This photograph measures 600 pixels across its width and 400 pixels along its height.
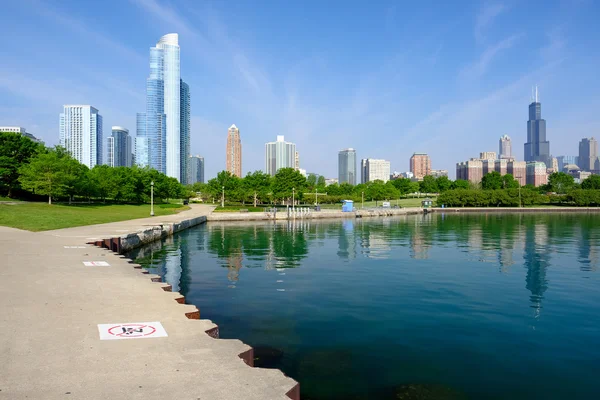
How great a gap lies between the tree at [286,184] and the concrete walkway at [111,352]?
101m

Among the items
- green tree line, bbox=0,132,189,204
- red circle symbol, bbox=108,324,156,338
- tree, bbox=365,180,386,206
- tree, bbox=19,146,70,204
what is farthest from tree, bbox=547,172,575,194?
→ red circle symbol, bbox=108,324,156,338

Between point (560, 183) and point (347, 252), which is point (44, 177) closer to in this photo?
point (347, 252)

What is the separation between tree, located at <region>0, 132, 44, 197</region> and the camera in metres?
73.5

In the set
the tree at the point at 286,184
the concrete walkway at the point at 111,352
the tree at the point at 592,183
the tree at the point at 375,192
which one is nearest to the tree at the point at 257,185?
the tree at the point at 286,184

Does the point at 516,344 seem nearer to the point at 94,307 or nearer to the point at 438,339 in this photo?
the point at 438,339

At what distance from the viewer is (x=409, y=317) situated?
52.1 ft

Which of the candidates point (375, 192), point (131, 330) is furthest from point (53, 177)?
point (375, 192)

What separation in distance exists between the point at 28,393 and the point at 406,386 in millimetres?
7760

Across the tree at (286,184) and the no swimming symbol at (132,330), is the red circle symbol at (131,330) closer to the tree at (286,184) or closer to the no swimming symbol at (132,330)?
the no swimming symbol at (132,330)

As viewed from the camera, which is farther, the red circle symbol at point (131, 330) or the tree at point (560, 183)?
the tree at point (560, 183)

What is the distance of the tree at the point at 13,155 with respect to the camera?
73500 millimetres

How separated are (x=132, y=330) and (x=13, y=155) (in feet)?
281

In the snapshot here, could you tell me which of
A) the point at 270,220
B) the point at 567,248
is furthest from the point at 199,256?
the point at 270,220

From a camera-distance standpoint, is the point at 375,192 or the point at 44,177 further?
the point at 375,192
